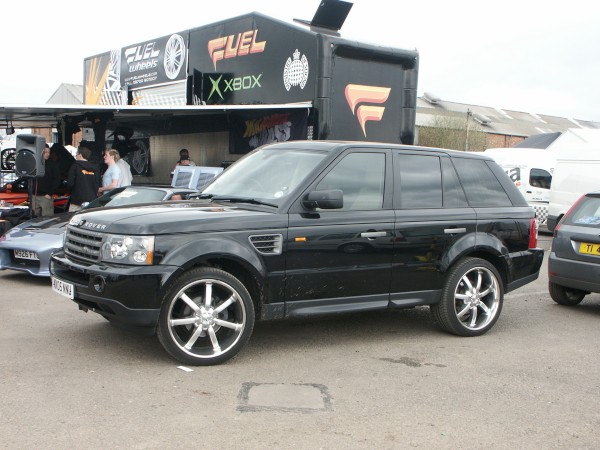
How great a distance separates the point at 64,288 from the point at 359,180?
270cm

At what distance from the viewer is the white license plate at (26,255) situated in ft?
28.9

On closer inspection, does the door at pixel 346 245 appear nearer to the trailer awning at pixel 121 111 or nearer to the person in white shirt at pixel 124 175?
the trailer awning at pixel 121 111

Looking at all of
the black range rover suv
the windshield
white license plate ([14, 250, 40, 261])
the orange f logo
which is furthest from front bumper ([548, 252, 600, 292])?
white license plate ([14, 250, 40, 261])

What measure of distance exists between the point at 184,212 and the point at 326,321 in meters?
2.36

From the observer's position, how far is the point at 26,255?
890 centimetres

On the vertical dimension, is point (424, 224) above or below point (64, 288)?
above

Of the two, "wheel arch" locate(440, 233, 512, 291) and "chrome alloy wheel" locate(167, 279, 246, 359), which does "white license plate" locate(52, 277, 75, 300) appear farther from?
"wheel arch" locate(440, 233, 512, 291)

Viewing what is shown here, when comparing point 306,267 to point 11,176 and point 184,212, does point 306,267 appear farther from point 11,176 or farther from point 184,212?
point 11,176

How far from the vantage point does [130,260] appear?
207 inches

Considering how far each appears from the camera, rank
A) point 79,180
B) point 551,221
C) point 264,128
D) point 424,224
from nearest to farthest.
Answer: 1. point 424,224
2. point 79,180
3. point 264,128
4. point 551,221

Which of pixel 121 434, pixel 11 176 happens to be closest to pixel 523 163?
pixel 11 176

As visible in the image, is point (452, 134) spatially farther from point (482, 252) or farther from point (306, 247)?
point (306, 247)

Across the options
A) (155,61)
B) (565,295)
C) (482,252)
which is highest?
(155,61)

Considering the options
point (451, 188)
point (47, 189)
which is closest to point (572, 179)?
point (451, 188)
